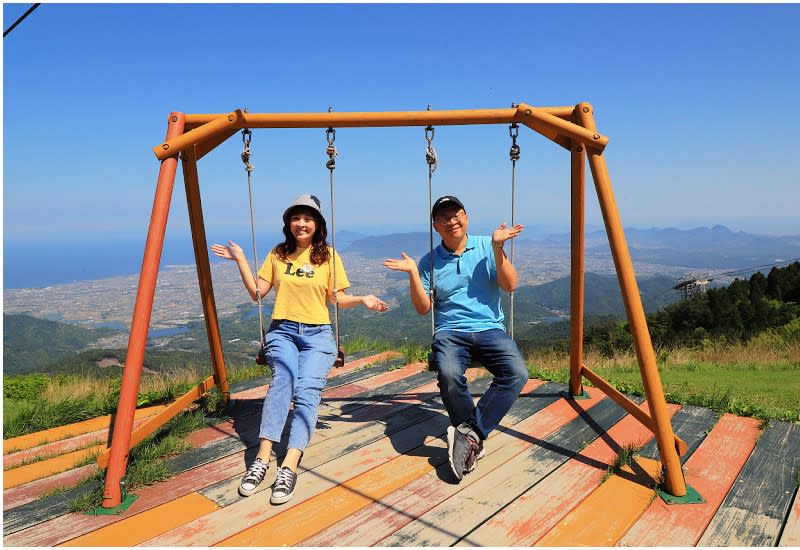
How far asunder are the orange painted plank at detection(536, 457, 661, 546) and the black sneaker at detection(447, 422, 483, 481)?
0.62 meters

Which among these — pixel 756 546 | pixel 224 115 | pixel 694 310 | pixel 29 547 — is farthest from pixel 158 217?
pixel 694 310

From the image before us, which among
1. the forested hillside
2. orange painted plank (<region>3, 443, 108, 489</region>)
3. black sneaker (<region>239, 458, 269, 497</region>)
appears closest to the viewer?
black sneaker (<region>239, 458, 269, 497</region>)

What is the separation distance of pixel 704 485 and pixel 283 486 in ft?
7.71

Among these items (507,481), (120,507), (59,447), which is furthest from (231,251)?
(507,481)

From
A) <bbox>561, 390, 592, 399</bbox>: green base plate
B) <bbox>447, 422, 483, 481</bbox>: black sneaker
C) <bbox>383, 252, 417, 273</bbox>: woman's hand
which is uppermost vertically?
<bbox>383, 252, 417, 273</bbox>: woman's hand

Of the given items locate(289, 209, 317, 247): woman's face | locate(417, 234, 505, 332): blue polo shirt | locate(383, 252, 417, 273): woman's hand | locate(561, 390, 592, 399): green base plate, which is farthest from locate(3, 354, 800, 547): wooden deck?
locate(289, 209, 317, 247): woman's face

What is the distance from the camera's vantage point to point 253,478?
282 cm

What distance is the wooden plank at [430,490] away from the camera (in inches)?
93.5

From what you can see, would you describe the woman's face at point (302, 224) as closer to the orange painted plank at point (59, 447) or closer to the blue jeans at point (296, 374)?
the blue jeans at point (296, 374)

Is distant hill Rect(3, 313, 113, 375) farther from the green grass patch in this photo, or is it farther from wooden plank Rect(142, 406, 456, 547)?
wooden plank Rect(142, 406, 456, 547)

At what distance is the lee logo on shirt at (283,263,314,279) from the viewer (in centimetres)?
352

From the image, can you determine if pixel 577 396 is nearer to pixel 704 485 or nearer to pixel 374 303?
pixel 704 485

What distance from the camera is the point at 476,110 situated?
3.38 metres

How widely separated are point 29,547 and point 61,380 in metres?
4.23
